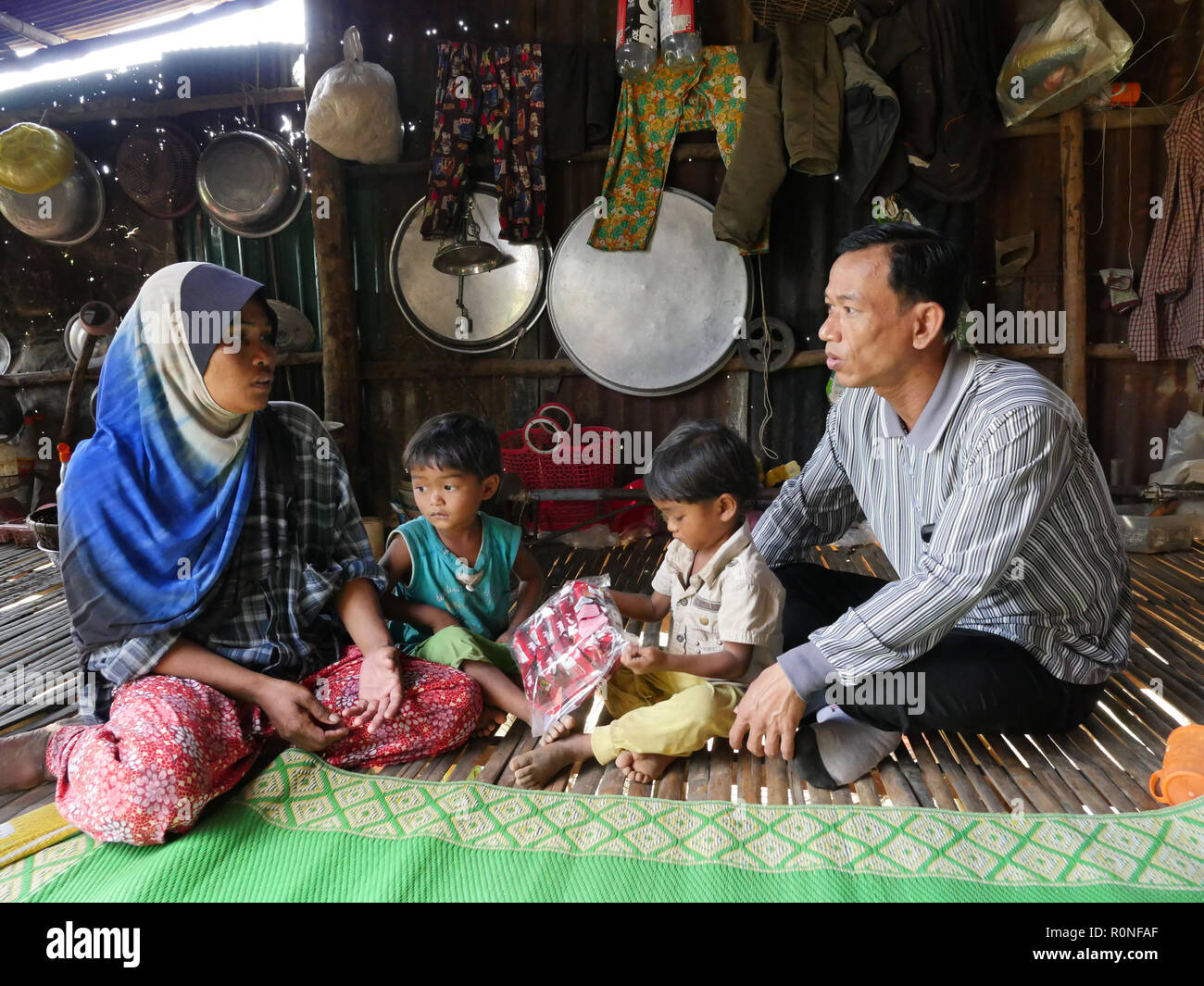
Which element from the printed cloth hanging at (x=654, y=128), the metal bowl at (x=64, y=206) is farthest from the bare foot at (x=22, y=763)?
the metal bowl at (x=64, y=206)

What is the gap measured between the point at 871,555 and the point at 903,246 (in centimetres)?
247

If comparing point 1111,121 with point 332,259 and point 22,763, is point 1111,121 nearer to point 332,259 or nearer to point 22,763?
point 332,259

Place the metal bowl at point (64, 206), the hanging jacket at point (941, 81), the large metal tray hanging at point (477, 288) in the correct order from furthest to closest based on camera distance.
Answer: the metal bowl at point (64, 206) → the large metal tray hanging at point (477, 288) → the hanging jacket at point (941, 81)

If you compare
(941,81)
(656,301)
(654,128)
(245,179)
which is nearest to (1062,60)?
(941,81)

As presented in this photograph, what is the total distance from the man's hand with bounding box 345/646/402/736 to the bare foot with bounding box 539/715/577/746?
324mm

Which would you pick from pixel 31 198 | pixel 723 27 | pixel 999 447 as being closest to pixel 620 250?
pixel 723 27

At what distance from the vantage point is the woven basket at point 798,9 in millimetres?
3896

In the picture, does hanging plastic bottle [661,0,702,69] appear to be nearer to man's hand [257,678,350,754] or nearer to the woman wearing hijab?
the woman wearing hijab

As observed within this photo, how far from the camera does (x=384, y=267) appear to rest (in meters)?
4.81

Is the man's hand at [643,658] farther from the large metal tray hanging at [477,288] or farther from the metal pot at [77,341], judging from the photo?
the metal pot at [77,341]

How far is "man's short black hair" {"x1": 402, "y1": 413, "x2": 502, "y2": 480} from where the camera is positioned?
203 centimetres

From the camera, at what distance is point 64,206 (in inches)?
213

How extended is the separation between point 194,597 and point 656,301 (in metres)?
3.34

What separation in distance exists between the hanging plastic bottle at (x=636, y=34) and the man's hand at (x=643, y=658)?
3.49 meters
